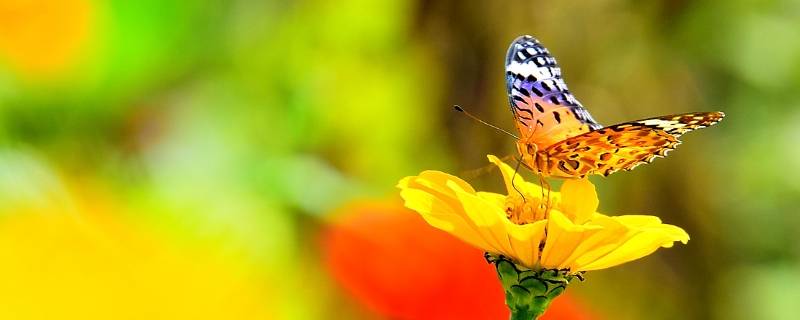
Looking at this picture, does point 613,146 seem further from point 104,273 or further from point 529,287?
point 104,273

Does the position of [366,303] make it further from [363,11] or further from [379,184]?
[363,11]

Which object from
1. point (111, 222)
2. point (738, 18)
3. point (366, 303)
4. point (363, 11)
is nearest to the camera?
point (111, 222)

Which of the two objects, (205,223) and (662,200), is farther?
(662,200)

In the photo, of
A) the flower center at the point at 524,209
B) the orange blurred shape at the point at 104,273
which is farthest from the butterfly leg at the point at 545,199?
the orange blurred shape at the point at 104,273

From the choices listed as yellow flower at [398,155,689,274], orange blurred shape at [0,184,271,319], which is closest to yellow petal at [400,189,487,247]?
yellow flower at [398,155,689,274]

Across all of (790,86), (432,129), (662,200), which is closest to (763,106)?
(790,86)
